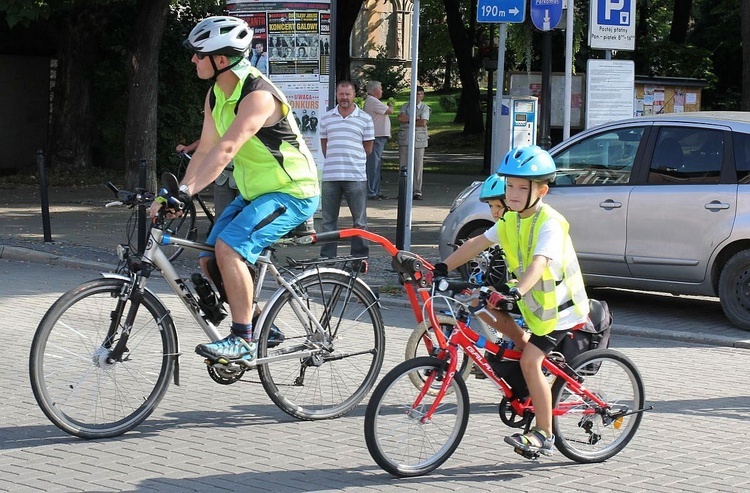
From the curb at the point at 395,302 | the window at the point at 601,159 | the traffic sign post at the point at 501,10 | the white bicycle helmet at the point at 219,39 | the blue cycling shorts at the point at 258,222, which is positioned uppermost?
the traffic sign post at the point at 501,10

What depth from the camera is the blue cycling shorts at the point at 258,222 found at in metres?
6.07

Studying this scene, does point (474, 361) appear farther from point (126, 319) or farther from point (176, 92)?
point (176, 92)

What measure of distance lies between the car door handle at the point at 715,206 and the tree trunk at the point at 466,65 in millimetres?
26405

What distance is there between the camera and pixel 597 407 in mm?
5828

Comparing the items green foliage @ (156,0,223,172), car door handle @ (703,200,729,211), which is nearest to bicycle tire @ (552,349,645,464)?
car door handle @ (703,200,729,211)

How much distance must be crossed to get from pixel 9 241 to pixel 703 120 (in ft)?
27.1

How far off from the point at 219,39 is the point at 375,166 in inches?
538

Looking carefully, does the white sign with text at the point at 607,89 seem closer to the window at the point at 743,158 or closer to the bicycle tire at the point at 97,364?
the window at the point at 743,158

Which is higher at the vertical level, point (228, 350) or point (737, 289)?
point (228, 350)

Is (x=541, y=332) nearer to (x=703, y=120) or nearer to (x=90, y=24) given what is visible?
(x=703, y=120)

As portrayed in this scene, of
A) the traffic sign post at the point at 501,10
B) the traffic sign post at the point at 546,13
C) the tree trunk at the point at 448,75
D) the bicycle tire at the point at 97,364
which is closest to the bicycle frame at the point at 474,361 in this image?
the bicycle tire at the point at 97,364

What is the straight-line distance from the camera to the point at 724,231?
9906 millimetres

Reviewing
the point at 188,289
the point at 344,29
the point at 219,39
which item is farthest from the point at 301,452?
the point at 344,29

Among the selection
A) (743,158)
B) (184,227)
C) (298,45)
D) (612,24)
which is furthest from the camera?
(298,45)
